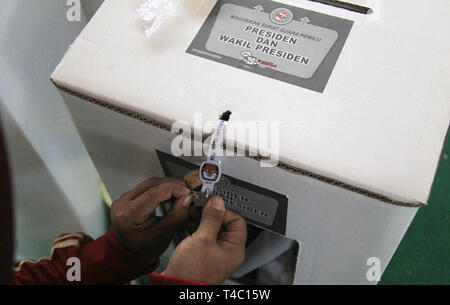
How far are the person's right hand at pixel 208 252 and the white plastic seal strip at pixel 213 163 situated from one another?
2 cm

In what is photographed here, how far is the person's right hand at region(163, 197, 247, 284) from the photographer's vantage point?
19.9 inches

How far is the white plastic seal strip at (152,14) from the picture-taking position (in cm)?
51

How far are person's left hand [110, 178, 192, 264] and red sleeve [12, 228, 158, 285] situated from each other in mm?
19

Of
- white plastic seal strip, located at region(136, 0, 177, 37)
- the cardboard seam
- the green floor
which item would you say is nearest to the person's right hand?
the cardboard seam

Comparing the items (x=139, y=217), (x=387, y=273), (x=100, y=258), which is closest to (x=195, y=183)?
(x=139, y=217)

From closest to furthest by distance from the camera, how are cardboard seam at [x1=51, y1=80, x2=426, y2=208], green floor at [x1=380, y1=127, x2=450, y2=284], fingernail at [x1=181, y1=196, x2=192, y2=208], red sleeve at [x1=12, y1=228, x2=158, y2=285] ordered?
cardboard seam at [x1=51, y1=80, x2=426, y2=208], fingernail at [x1=181, y1=196, x2=192, y2=208], red sleeve at [x1=12, y1=228, x2=158, y2=285], green floor at [x1=380, y1=127, x2=450, y2=284]

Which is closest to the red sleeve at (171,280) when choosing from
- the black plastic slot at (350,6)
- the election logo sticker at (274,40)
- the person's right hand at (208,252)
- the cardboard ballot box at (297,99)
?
the person's right hand at (208,252)

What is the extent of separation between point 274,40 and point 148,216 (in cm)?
28

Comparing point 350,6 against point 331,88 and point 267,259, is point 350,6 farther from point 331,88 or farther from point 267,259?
point 267,259

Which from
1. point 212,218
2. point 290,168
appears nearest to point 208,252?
point 212,218

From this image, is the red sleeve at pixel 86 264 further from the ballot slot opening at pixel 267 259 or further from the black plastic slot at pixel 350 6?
the black plastic slot at pixel 350 6

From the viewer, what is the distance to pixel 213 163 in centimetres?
48

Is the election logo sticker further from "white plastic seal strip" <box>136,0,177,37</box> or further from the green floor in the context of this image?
the green floor

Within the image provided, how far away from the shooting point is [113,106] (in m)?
0.49
